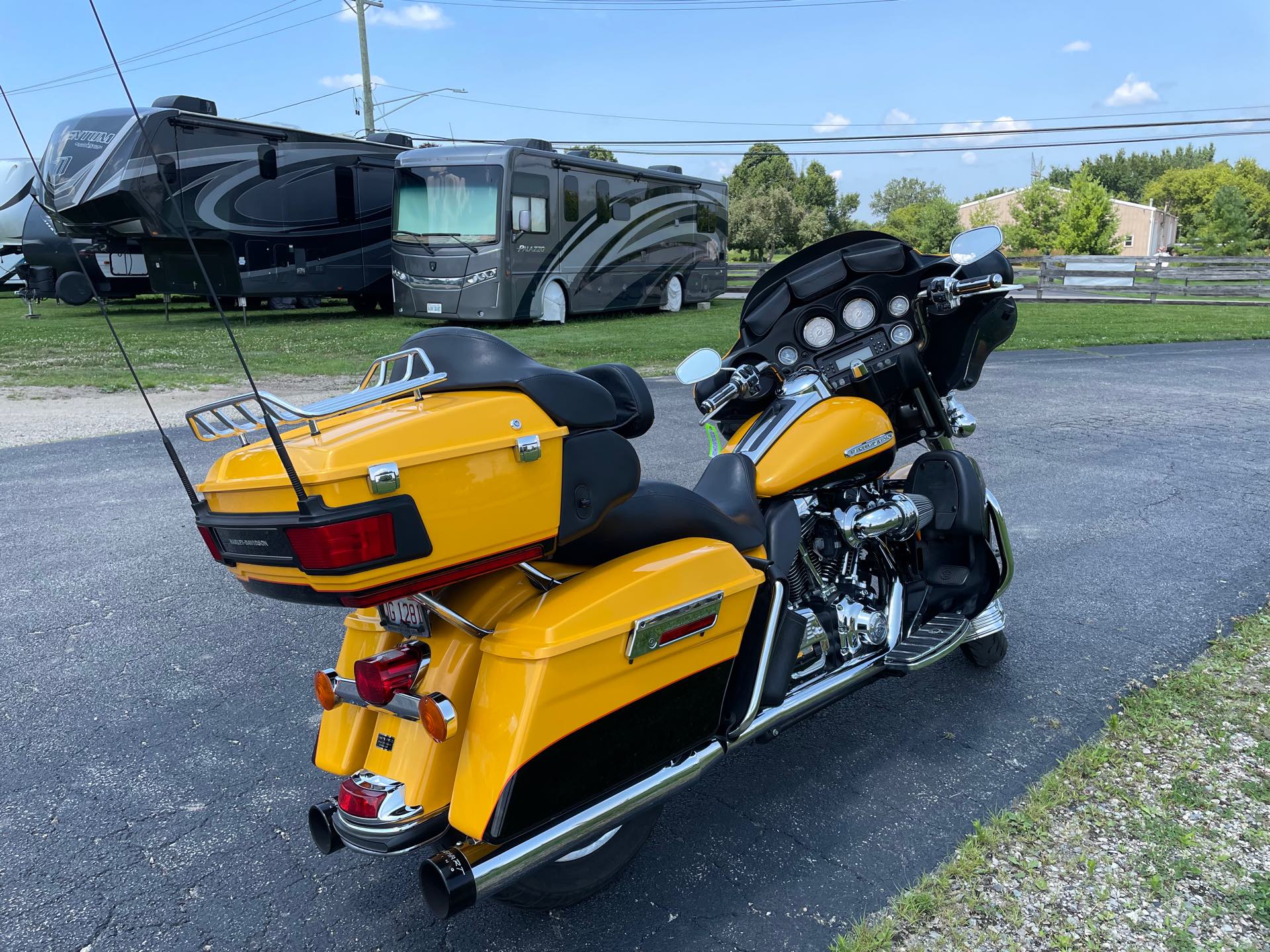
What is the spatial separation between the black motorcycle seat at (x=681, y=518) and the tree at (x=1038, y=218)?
A: 63.2 m

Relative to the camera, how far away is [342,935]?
229 centimetres

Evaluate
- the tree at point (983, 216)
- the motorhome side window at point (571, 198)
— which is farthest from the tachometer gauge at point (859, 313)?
the tree at point (983, 216)

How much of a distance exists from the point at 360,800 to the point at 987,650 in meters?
2.58

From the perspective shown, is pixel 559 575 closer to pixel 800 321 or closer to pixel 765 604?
pixel 765 604

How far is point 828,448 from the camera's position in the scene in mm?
2994

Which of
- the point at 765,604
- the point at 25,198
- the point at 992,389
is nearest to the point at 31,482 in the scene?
the point at 765,604

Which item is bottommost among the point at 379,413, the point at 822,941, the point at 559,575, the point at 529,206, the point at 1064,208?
the point at 822,941

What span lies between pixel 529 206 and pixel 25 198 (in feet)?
44.3

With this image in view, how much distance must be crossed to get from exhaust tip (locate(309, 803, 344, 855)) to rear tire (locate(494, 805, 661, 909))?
0.40m

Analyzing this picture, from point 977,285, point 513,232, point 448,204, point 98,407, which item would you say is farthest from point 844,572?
point 448,204

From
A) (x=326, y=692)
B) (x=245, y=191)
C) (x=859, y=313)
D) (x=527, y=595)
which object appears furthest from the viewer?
(x=245, y=191)

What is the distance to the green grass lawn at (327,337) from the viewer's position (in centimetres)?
1198

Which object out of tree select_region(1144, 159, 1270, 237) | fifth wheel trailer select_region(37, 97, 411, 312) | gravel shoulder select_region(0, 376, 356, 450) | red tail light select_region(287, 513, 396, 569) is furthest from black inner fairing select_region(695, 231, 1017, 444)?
tree select_region(1144, 159, 1270, 237)

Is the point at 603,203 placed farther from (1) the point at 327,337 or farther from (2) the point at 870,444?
(2) the point at 870,444
